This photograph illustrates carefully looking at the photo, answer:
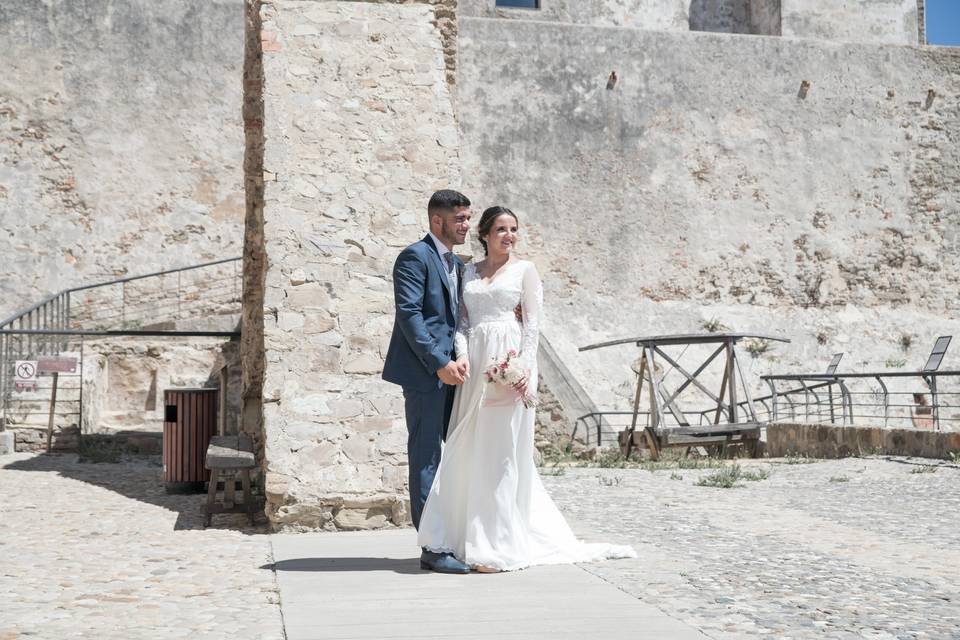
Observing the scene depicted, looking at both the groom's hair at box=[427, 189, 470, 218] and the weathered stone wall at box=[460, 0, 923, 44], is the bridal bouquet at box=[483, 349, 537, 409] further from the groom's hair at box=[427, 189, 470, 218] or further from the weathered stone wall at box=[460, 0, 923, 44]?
the weathered stone wall at box=[460, 0, 923, 44]

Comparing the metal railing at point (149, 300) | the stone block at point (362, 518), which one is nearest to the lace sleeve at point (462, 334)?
the stone block at point (362, 518)

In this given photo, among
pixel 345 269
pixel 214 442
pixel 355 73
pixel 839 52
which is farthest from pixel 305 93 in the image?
pixel 839 52

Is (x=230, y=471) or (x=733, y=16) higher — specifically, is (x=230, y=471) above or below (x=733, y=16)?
below

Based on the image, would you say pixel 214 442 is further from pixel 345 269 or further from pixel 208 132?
pixel 208 132

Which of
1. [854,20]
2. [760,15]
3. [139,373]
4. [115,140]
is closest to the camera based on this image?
[139,373]

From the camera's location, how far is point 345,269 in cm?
656

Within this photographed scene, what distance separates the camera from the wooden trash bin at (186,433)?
7.94 meters

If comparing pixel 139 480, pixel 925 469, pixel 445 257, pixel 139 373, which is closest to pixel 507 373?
pixel 445 257

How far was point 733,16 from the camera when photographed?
23.2 metres

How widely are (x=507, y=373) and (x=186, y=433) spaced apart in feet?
13.6

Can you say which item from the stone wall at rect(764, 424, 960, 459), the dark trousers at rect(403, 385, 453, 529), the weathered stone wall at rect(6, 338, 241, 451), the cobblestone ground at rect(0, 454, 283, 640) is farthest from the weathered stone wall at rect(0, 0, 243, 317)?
the dark trousers at rect(403, 385, 453, 529)

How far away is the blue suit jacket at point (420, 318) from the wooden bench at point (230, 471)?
6.06ft

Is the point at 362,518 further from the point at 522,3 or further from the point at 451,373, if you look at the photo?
the point at 522,3

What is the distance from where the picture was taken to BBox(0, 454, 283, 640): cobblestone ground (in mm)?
3621
